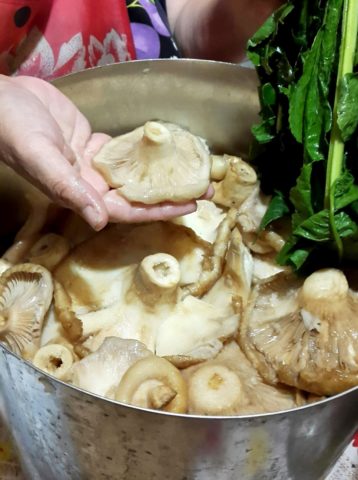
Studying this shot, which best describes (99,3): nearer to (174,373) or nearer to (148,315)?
(148,315)

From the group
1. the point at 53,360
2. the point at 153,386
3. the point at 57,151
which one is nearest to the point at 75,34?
the point at 57,151

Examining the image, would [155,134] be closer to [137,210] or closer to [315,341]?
[137,210]

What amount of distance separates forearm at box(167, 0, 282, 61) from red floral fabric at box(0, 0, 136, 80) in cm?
16

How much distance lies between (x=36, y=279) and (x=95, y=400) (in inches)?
16.2

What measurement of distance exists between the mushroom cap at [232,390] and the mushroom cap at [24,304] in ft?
0.83

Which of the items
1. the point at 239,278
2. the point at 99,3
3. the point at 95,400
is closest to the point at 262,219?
the point at 239,278

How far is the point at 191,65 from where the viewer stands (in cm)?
109

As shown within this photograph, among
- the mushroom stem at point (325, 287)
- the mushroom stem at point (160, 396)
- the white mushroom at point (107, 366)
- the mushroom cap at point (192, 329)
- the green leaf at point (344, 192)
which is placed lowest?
the mushroom cap at point (192, 329)

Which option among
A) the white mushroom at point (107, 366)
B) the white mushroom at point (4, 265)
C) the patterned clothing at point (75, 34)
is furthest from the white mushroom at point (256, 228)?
the patterned clothing at point (75, 34)

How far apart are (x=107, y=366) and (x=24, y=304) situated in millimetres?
196

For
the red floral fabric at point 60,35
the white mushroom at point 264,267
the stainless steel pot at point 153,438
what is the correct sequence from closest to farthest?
the stainless steel pot at point 153,438, the white mushroom at point 264,267, the red floral fabric at point 60,35

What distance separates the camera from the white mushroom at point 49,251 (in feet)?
3.24

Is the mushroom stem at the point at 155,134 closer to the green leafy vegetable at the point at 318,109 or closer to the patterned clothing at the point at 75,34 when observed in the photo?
the green leafy vegetable at the point at 318,109

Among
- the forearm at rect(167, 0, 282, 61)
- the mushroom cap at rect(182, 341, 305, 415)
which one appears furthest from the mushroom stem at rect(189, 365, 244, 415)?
the forearm at rect(167, 0, 282, 61)
